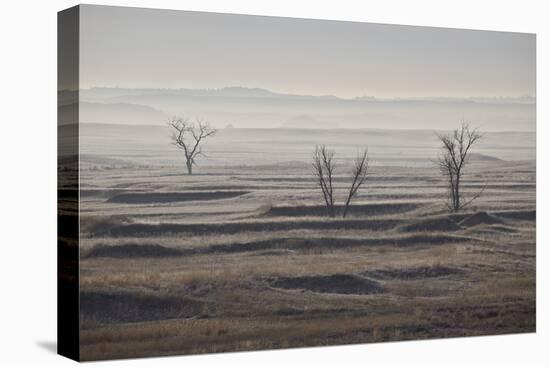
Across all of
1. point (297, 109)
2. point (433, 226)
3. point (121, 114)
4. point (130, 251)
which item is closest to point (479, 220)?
point (433, 226)

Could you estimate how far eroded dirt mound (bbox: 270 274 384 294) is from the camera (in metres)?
14.6

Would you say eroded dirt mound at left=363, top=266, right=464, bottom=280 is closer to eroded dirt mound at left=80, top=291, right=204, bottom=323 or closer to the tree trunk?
the tree trunk

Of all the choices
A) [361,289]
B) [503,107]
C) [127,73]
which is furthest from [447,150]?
[127,73]

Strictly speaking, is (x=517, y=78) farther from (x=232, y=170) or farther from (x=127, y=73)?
(x=127, y=73)

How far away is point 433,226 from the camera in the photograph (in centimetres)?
1535

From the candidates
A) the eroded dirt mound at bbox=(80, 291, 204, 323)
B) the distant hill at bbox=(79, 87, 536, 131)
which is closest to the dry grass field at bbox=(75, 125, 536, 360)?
the eroded dirt mound at bbox=(80, 291, 204, 323)

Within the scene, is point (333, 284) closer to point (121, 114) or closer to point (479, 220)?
point (479, 220)

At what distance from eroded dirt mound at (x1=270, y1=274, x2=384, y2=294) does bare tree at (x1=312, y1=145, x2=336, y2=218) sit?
68 cm

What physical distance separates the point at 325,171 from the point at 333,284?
1.20 metres

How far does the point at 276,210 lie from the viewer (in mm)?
14617

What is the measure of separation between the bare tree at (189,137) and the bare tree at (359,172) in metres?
1.77

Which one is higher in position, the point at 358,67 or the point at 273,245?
the point at 358,67

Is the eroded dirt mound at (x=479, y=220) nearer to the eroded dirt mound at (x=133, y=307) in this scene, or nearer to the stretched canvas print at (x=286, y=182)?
the stretched canvas print at (x=286, y=182)

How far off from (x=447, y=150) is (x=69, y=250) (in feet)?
14.3
